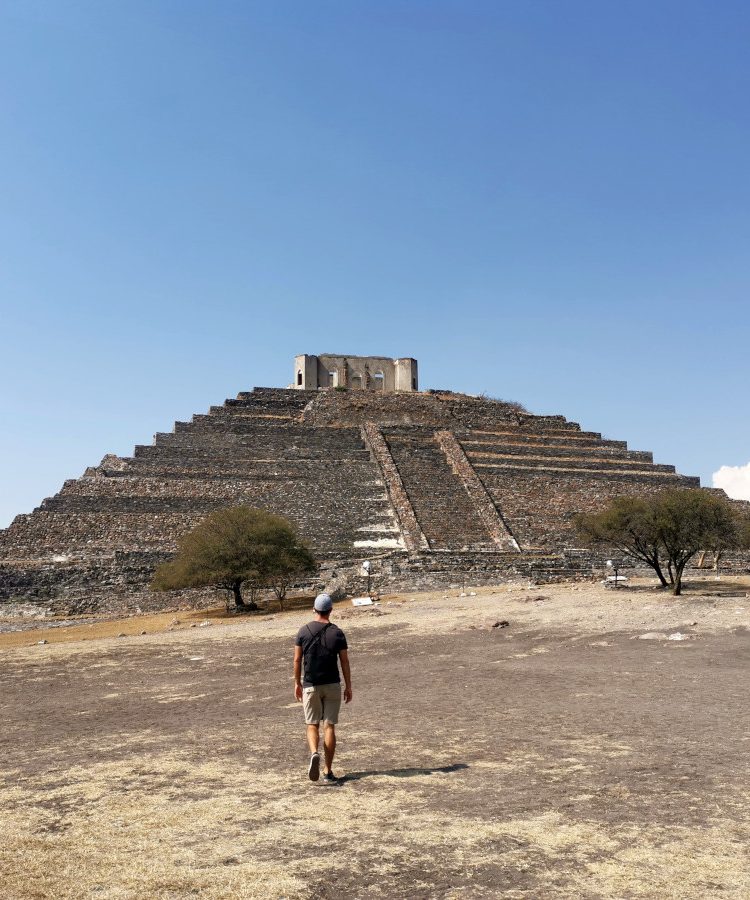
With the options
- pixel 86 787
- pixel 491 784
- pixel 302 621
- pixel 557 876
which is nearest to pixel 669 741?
pixel 491 784

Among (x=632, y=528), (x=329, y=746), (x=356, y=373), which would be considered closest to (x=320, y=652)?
(x=329, y=746)

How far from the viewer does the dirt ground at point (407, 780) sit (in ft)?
13.4

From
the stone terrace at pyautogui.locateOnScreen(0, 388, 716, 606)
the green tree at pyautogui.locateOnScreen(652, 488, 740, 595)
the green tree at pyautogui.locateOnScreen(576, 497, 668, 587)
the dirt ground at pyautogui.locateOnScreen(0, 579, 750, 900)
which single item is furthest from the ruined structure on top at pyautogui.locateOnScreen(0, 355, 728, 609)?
the dirt ground at pyautogui.locateOnScreen(0, 579, 750, 900)

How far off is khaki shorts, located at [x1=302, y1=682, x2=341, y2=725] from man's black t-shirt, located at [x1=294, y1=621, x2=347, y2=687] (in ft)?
0.15

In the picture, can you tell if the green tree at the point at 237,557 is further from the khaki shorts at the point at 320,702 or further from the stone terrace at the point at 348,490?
the khaki shorts at the point at 320,702

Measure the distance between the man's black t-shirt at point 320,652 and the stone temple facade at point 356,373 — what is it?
44901 millimetres

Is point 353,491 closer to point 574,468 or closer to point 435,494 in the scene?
point 435,494

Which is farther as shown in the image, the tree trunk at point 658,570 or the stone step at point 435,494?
the stone step at point 435,494

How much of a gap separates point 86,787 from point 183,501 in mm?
26012

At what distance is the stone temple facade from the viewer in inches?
2037

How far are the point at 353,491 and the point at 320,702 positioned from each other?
88.3 ft

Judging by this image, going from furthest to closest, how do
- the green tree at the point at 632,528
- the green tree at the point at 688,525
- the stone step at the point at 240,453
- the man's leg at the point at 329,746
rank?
the stone step at the point at 240,453
the green tree at the point at 632,528
the green tree at the point at 688,525
the man's leg at the point at 329,746

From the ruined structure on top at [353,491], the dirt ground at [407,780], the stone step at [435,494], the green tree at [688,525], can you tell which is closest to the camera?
the dirt ground at [407,780]

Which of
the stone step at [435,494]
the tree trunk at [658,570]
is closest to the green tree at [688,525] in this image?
the tree trunk at [658,570]
